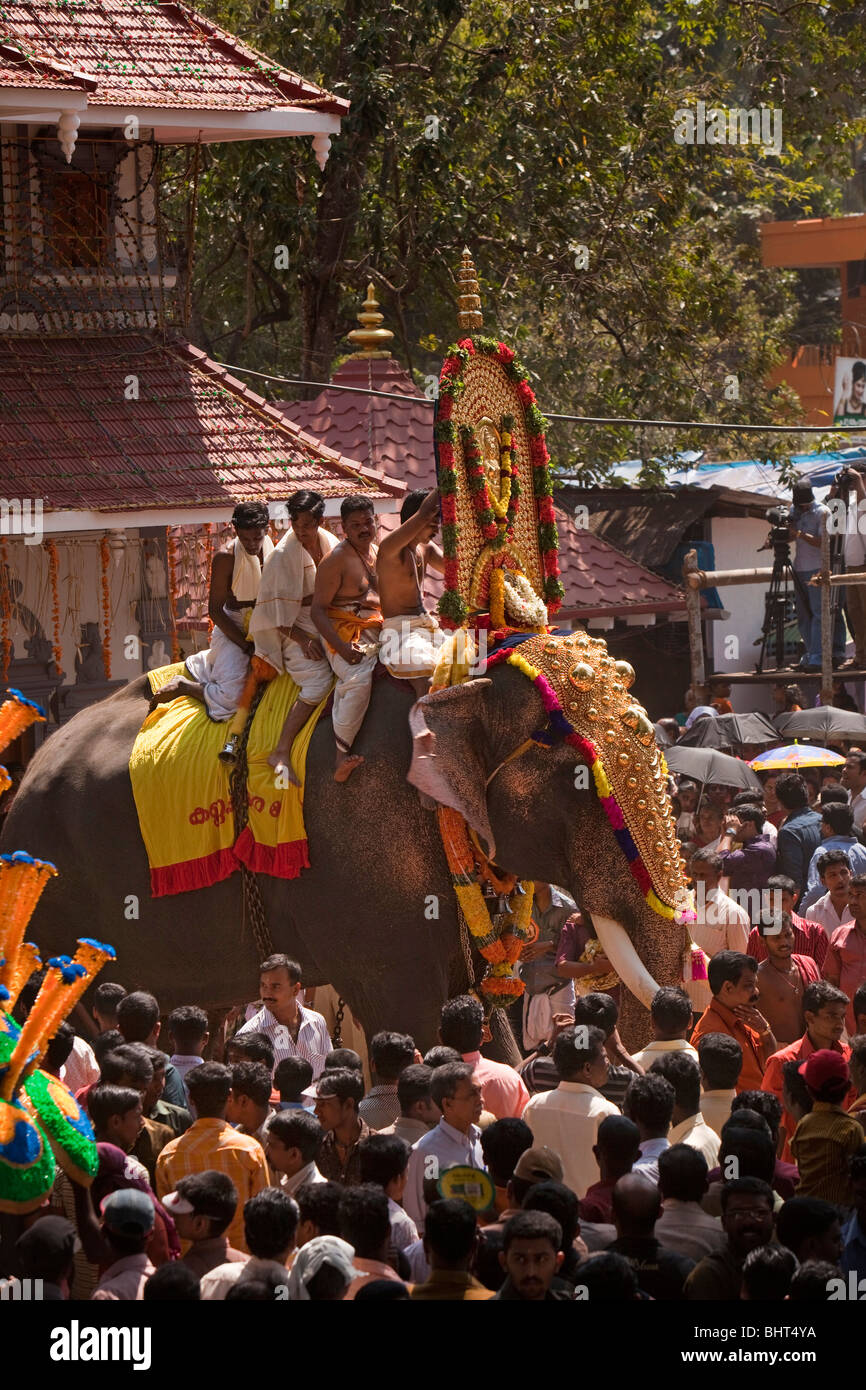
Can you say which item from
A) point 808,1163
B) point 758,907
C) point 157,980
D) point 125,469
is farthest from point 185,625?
point 808,1163

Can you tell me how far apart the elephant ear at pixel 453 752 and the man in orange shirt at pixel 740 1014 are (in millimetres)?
1310

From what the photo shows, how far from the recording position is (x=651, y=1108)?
6.58 metres

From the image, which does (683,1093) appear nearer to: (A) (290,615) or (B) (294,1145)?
(B) (294,1145)

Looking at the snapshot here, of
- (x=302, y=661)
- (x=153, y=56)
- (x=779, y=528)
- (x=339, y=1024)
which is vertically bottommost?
(x=339, y=1024)

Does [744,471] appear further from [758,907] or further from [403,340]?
[758,907]

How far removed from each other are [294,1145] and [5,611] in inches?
267

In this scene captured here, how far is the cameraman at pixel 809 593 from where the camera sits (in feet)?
52.5

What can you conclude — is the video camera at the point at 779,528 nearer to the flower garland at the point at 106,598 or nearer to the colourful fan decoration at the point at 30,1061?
the flower garland at the point at 106,598

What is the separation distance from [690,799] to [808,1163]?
20.3 feet

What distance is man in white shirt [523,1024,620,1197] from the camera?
6.89m

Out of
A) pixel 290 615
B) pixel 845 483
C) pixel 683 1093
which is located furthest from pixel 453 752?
pixel 845 483

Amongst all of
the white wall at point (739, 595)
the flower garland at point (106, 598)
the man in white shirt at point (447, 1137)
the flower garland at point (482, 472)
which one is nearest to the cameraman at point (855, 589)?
the white wall at point (739, 595)

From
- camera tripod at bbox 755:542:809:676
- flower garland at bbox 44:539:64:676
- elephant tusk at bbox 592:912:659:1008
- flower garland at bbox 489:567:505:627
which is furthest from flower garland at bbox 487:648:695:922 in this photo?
camera tripod at bbox 755:542:809:676

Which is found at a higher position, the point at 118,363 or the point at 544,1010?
the point at 118,363
